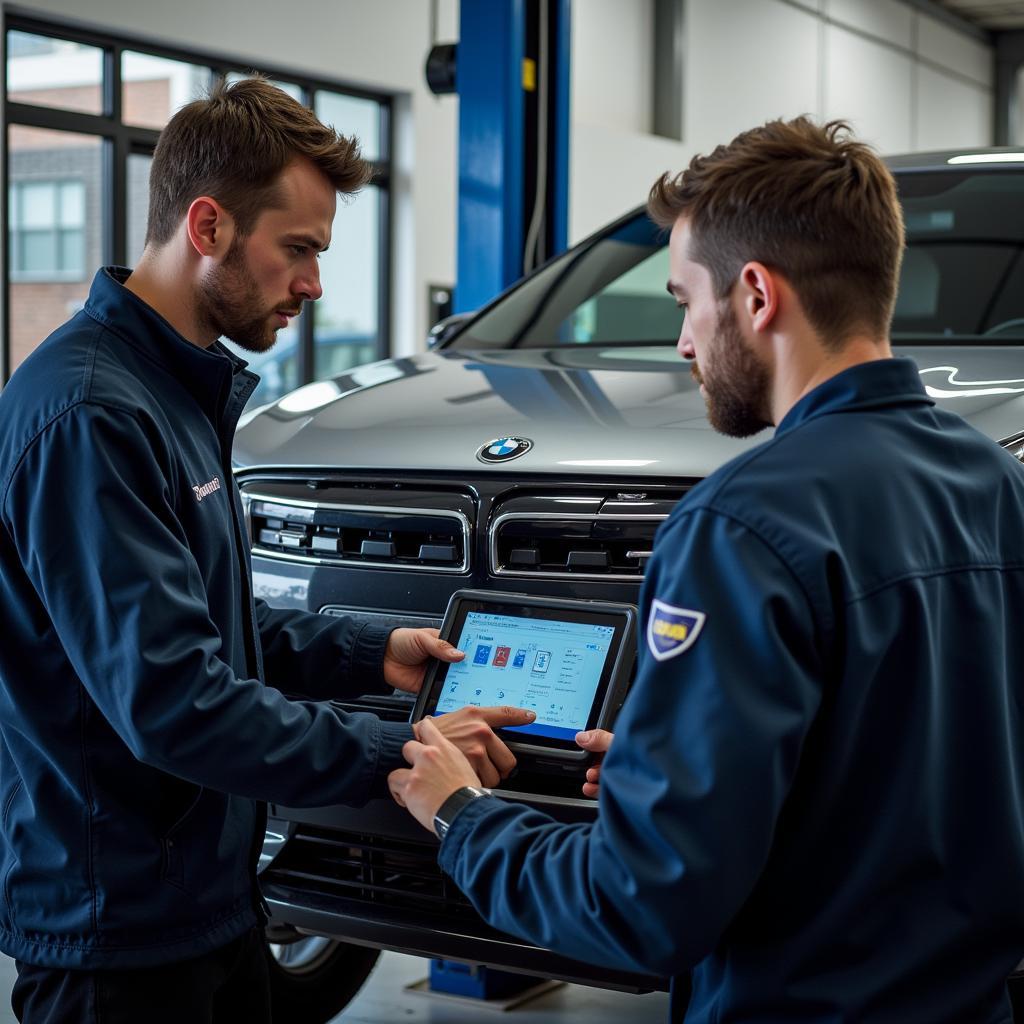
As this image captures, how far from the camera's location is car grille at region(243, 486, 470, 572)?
91.0 inches

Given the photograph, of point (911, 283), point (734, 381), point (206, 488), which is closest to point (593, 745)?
point (206, 488)

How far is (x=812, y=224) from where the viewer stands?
121 cm

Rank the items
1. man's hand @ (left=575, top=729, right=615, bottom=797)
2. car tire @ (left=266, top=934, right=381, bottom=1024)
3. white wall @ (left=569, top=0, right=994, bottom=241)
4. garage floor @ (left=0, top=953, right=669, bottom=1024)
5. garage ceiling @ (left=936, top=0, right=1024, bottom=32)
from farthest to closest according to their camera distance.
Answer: garage ceiling @ (left=936, top=0, right=1024, bottom=32), white wall @ (left=569, top=0, right=994, bottom=241), garage floor @ (left=0, top=953, right=669, bottom=1024), car tire @ (left=266, top=934, right=381, bottom=1024), man's hand @ (left=575, top=729, right=615, bottom=797)

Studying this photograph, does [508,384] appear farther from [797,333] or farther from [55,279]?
[55,279]

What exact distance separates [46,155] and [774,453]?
8.12 meters

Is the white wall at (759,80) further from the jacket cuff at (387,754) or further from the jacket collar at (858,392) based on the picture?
the jacket collar at (858,392)

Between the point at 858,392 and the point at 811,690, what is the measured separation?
258mm

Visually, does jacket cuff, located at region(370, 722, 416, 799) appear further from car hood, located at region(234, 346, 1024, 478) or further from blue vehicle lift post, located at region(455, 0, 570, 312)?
blue vehicle lift post, located at region(455, 0, 570, 312)

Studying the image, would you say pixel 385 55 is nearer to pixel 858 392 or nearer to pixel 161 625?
pixel 161 625

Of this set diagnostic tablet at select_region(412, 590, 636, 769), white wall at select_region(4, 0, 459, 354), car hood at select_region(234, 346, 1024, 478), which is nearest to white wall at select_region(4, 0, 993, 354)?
white wall at select_region(4, 0, 459, 354)

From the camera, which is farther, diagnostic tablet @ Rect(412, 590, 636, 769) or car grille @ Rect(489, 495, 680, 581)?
car grille @ Rect(489, 495, 680, 581)

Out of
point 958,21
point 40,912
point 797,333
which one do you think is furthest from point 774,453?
point 958,21

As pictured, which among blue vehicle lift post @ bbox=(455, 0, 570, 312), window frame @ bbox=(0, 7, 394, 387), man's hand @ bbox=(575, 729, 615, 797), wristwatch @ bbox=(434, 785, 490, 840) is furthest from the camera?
window frame @ bbox=(0, 7, 394, 387)

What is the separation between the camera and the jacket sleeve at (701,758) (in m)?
1.09
